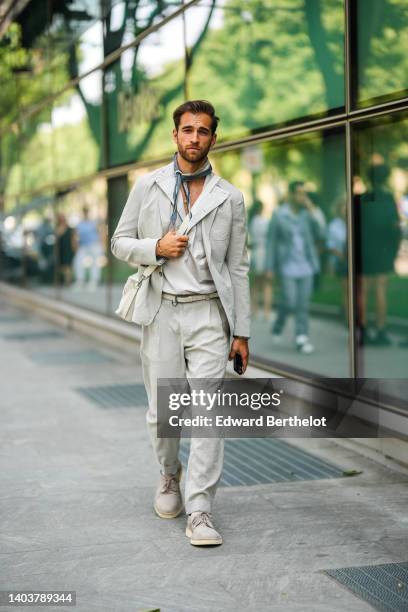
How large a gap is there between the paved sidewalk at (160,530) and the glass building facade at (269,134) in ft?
4.67

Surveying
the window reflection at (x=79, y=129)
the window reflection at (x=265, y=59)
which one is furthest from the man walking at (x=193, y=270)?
the window reflection at (x=79, y=129)

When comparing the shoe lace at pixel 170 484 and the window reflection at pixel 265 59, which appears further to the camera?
the window reflection at pixel 265 59

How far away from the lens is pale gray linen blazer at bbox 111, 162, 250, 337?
15.1 ft

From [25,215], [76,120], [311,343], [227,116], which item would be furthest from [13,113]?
[311,343]

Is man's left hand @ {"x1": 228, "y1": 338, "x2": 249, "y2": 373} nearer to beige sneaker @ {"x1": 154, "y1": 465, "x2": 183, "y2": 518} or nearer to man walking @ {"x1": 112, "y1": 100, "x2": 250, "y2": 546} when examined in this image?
man walking @ {"x1": 112, "y1": 100, "x2": 250, "y2": 546}

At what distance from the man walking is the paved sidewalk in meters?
0.31

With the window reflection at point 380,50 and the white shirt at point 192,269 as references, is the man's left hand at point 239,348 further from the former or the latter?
the window reflection at point 380,50

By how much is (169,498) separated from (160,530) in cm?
24

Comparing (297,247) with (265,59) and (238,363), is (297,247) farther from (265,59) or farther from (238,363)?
(238,363)

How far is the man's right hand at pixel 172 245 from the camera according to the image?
4520mm

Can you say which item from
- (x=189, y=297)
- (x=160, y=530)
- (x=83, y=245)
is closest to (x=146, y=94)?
(x=83, y=245)

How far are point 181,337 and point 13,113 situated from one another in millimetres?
16089

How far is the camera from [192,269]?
464 cm

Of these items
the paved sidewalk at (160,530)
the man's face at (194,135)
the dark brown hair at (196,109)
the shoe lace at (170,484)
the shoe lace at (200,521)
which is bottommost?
the paved sidewalk at (160,530)
